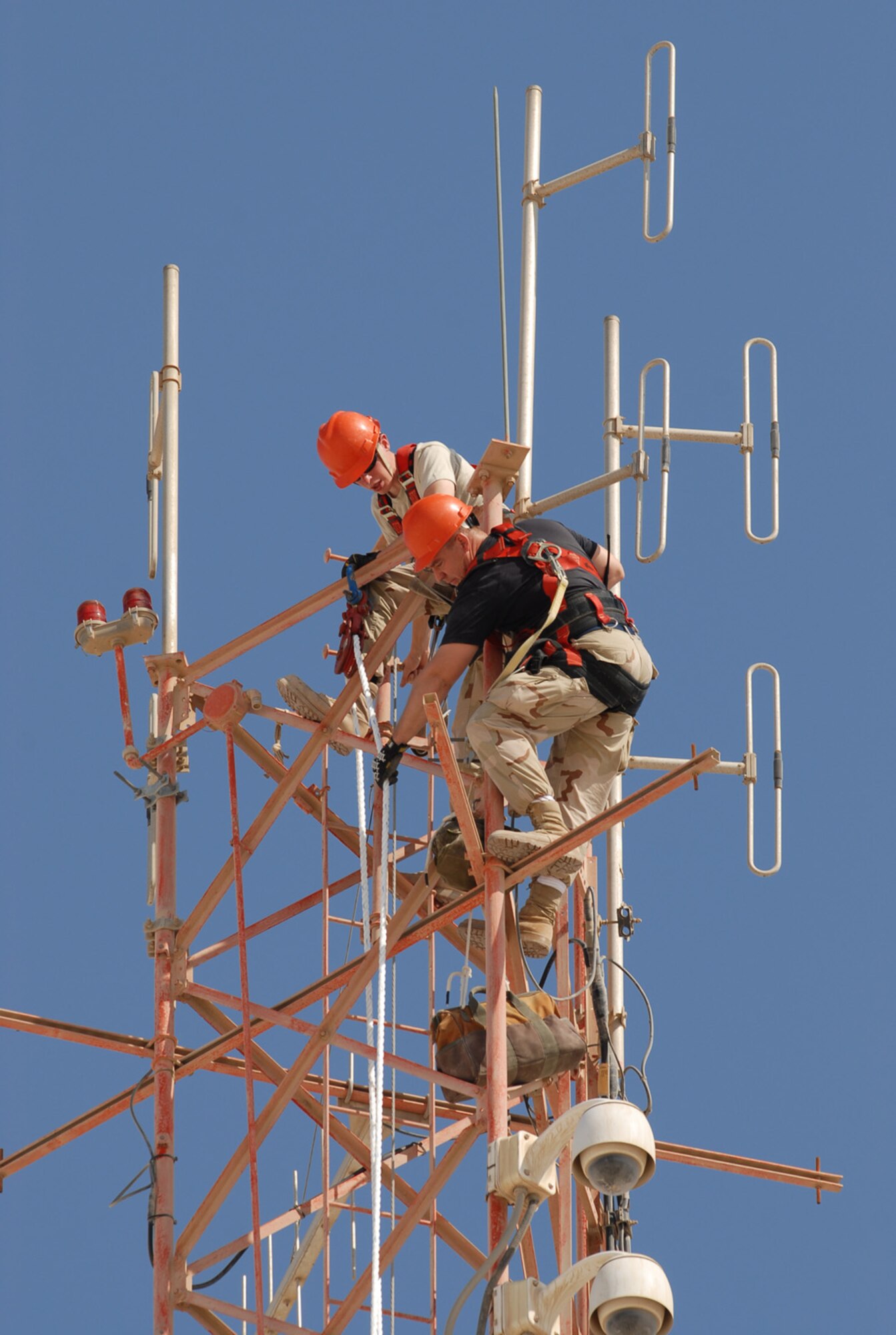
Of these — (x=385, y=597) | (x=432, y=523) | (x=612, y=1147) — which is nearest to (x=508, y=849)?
(x=432, y=523)

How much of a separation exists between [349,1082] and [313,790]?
6.24 ft

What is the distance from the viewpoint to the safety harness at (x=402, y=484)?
58.2 feet

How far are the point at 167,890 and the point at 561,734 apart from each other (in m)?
2.84

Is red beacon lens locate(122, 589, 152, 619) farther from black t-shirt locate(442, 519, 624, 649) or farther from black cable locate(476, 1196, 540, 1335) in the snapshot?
black cable locate(476, 1196, 540, 1335)

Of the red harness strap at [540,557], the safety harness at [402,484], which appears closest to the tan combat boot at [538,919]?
the red harness strap at [540,557]

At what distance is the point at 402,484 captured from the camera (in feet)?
58.8

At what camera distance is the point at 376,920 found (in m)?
17.0

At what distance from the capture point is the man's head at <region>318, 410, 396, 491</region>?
17938 mm

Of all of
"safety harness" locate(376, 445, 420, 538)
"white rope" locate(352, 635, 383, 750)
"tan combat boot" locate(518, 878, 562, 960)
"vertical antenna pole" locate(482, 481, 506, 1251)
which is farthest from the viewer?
"safety harness" locate(376, 445, 420, 538)

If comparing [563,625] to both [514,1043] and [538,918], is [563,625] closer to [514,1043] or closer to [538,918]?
[538,918]

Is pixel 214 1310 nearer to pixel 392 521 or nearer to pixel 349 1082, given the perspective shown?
pixel 349 1082

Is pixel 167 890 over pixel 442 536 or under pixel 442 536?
under

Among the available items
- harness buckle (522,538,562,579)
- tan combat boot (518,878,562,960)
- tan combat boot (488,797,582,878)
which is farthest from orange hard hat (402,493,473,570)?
tan combat boot (518,878,562,960)

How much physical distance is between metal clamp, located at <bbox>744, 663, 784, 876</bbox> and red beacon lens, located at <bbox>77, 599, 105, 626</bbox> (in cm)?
453
